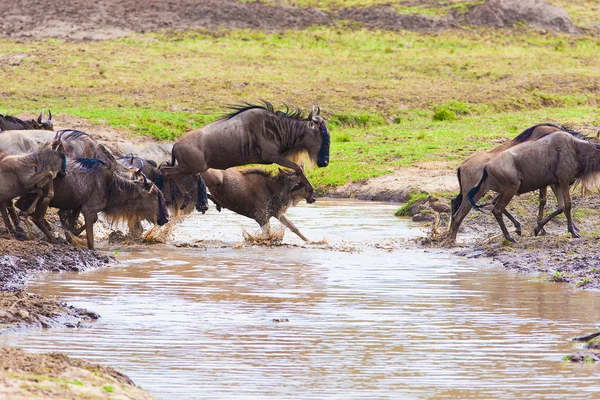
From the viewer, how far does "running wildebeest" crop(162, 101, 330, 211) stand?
1419 centimetres

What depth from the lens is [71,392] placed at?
5984 millimetres

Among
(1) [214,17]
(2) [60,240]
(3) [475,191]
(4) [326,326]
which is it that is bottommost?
(1) [214,17]

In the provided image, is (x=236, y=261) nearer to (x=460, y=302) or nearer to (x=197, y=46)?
(x=460, y=302)

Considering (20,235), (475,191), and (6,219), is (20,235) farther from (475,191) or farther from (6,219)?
(475,191)

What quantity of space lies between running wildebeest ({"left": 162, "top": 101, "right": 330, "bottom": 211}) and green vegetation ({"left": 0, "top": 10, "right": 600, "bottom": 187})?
6.63m

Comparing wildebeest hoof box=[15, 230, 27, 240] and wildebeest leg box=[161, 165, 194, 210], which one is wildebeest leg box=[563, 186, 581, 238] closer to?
wildebeest leg box=[161, 165, 194, 210]

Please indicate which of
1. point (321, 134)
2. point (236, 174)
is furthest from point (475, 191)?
point (236, 174)

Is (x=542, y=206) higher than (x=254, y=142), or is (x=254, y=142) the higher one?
(x=254, y=142)

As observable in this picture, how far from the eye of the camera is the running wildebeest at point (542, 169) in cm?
1371

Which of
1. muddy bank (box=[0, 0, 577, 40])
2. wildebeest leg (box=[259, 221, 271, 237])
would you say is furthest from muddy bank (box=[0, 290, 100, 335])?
muddy bank (box=[0, 0, 577, 40])

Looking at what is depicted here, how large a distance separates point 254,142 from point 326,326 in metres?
5.70

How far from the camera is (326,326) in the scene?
8805 mm

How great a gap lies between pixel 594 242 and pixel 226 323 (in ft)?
18.2

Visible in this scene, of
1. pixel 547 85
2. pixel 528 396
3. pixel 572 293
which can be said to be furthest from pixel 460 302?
pixel 547 85
